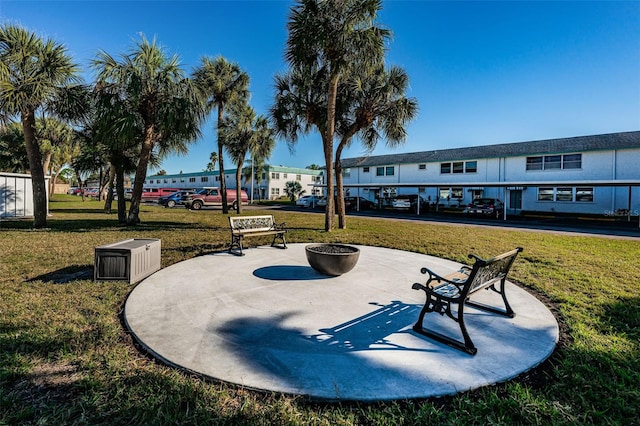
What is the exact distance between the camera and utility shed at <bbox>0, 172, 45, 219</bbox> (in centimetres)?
1466

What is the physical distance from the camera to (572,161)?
2211 centimetres

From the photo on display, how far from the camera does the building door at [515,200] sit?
24938 mm

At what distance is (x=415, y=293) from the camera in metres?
4.87

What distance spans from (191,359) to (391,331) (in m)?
2.17

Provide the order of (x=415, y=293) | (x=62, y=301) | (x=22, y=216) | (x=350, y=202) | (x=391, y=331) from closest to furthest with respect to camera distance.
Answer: (x=391, y=331), (x=62, y=301), (x=415, y=293), (x=22, y=216), (x=350, y=202)

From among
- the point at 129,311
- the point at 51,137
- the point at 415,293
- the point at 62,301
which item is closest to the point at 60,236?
the point at 62,301

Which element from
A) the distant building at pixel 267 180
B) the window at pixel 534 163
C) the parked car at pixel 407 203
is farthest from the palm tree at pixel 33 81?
the distant building at pixel 267 180

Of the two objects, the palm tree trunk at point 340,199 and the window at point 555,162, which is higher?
the window at point 555,162

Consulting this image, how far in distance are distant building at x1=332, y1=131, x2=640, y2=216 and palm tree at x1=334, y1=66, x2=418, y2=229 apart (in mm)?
12363

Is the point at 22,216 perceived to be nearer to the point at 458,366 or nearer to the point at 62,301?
the point at 62,301

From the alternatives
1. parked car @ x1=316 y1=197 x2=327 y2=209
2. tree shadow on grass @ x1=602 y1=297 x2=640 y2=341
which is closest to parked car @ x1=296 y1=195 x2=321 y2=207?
parked car @ x1=316 y1=197 x2=327 y2=209

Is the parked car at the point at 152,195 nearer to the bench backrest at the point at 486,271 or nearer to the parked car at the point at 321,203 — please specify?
the parked car at the point at 321,203

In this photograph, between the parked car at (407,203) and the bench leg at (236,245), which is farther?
the parked car at (407,203)

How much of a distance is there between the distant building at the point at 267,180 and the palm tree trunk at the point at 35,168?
97.1ft
